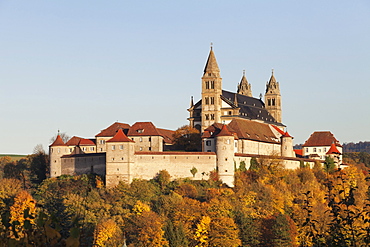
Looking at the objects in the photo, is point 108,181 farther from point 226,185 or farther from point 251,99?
point 251,99

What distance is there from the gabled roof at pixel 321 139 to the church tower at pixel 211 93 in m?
14.1

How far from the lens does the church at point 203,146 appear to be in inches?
2473

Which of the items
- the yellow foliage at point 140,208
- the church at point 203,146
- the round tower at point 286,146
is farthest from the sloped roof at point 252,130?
the yellow foliage at point 140,208

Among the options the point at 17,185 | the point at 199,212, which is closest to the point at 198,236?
the point at 199,212

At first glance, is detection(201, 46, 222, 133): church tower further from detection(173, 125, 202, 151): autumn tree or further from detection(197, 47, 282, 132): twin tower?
detection(173, 125, 202, 151): autumn tree

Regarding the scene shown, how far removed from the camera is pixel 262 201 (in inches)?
2452

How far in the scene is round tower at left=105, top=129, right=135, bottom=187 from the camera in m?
61.5

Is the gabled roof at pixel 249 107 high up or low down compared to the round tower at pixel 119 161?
up

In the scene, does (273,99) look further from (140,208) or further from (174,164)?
(140,208)

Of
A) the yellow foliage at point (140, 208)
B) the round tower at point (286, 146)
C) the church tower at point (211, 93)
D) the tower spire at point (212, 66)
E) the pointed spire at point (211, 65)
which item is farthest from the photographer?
the pointed spire at point (211, 65)

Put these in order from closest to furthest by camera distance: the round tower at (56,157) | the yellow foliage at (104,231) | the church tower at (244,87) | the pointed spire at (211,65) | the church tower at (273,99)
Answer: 1. the yellow foliage at (104,231)
2. the round tower at (56,157)
3. the pointed spire at (211,65)
4. the church tower at (273,99)
5. the church tower at (244,87)

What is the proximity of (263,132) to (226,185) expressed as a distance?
1855cm

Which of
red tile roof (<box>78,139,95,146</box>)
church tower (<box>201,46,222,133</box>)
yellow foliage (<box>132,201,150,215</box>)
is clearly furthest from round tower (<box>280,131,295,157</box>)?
yellow foliage (<box>132,201,150,215</box>)

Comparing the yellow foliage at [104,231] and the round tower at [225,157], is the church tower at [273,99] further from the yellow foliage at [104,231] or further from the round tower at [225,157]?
the yellow foliage at [104,231]
